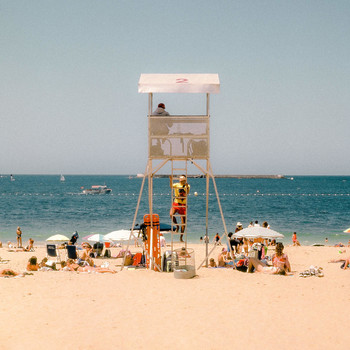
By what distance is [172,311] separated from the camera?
347 inches

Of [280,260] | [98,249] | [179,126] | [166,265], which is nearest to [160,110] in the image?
[179,126]

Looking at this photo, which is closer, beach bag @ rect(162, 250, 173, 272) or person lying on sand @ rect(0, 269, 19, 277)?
person lying on sand @ rect(0, 269, 19, 277)

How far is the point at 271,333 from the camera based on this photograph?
24.9 feet

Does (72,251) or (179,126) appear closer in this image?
(179,126)

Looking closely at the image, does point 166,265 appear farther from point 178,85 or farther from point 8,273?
point 178,85

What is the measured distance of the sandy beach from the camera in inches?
285

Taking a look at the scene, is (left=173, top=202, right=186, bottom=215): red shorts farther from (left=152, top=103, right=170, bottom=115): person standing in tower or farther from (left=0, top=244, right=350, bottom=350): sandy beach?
(left=152, top=103, right=170, bottom=115): person standing in tower

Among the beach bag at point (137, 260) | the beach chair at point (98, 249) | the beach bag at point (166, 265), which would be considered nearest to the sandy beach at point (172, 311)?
the beach bag at point (166, 265)

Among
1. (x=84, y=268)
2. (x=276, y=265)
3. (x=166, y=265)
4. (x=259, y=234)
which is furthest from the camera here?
(x=259, y=234)

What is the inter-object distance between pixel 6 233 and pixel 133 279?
28514 mm

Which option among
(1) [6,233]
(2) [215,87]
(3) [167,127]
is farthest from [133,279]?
(1) [6,233]

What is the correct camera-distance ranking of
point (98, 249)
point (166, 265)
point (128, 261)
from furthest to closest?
point (98, 249), point (128, 261), point (166, 265)

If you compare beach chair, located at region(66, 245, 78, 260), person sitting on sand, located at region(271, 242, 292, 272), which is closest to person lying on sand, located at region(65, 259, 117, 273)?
beach chair, located at region(66, 245, 78, 260)

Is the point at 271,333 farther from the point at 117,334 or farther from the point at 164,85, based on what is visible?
the point at 164,85
